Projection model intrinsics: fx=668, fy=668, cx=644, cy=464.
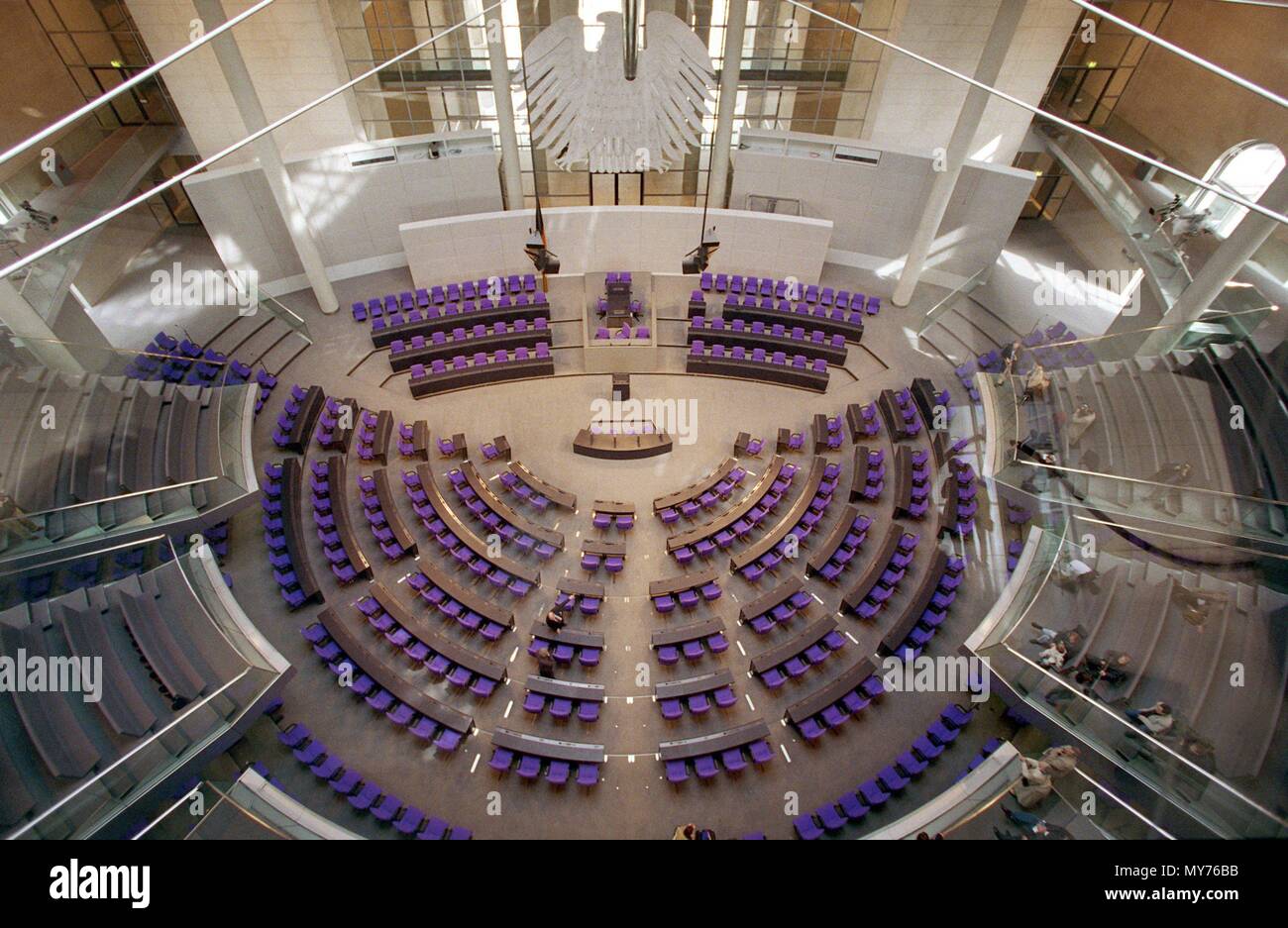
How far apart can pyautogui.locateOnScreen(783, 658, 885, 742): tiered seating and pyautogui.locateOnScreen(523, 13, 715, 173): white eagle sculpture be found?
966cm

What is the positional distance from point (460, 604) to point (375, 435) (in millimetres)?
5289

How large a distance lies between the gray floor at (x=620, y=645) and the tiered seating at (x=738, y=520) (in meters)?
0.63

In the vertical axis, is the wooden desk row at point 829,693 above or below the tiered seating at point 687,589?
below

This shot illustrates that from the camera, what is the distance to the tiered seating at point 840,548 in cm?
1441

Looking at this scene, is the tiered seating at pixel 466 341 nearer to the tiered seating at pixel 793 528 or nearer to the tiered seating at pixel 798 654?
the tiered seating at pixel 793 528

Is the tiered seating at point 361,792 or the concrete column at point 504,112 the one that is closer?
the tiered seating at point 361,792

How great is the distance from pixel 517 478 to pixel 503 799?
7015mm

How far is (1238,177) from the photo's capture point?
14992 mm

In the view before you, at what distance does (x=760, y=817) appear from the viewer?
1130cm

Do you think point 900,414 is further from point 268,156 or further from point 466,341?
point 268,156

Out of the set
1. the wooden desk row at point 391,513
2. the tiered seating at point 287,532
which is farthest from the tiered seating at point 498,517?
the tiered seating at point 287,532

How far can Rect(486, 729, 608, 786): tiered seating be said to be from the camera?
37.5 ft

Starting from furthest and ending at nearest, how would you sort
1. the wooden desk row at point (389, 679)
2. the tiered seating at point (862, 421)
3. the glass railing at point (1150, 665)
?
the tiered seating at point (862, 421) → the wooden desk row at point (389, 679) → the glass railing at point (1150, 665)
